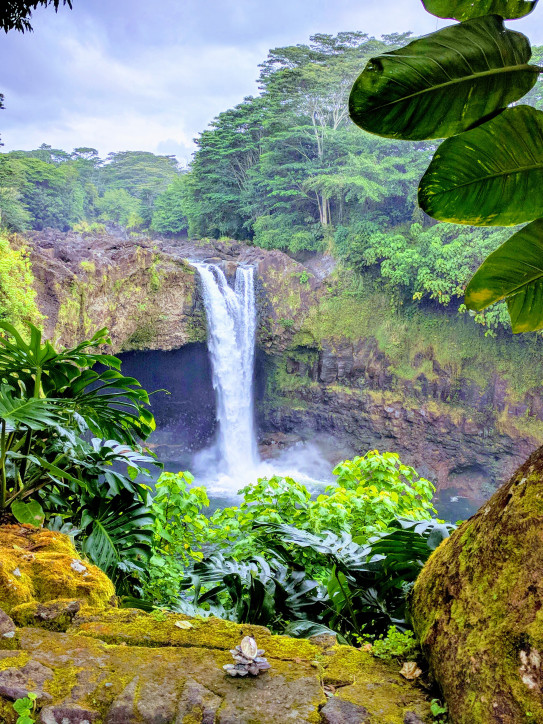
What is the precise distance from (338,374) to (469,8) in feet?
33.8

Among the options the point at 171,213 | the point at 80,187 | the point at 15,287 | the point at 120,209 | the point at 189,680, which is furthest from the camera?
the point at 120,209

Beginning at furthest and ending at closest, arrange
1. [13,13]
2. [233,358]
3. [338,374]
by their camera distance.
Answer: [338,374] → [233,358] → [13,13]

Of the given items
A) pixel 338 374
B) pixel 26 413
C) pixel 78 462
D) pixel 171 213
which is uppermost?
pixel 171 213

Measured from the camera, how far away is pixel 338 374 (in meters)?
11.1

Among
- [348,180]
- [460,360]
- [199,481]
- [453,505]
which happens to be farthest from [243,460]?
[348,180]

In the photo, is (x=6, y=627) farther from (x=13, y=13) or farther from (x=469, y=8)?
(x=13, y=13)

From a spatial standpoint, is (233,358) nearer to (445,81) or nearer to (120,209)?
(120,209)

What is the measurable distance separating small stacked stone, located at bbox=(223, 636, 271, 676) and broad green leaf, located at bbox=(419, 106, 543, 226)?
825mm

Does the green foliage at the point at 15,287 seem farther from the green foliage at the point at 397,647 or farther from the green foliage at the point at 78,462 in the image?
the green foliage at the point at 397,647

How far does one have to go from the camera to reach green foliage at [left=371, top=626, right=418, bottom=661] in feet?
2.89

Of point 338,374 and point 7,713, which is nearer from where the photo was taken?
point 7,713

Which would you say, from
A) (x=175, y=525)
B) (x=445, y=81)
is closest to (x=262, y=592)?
(x=175, y=525)

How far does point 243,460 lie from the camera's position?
36.0ft

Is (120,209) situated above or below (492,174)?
above
